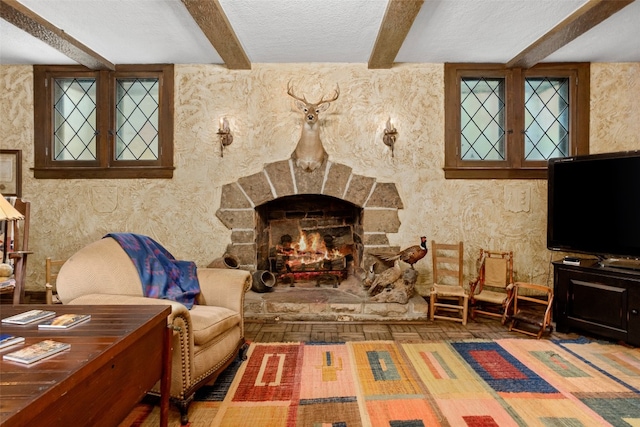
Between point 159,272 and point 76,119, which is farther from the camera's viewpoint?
point 76,119

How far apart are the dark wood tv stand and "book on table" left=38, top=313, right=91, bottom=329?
3377 millimetres

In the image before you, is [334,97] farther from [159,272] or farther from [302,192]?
[159,272]

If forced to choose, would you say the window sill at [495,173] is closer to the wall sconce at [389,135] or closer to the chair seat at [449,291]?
the wall sconce at [389,135]

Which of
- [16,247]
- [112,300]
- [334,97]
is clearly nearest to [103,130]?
[16,247]

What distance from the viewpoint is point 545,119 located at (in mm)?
3762

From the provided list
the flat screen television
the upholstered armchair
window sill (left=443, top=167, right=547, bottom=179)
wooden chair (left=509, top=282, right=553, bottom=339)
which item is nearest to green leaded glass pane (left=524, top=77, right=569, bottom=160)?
window sill (left=443, top=167, right=547, bottom=179)

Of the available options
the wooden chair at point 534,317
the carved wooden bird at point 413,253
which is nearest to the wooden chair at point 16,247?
the carved wooden bird at point 413,253

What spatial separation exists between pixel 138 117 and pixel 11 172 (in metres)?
1.38

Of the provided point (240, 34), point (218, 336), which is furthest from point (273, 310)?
point (240, 34)

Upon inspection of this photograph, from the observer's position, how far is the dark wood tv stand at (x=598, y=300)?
268 centimetres

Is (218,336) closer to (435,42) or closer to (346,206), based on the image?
(346,206)

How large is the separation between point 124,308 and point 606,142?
4438mm

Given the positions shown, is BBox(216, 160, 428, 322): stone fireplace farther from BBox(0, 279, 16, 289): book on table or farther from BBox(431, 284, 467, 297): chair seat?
BBox(0, 279, 16, 289): book on table

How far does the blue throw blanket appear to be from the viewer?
7.22 feet
